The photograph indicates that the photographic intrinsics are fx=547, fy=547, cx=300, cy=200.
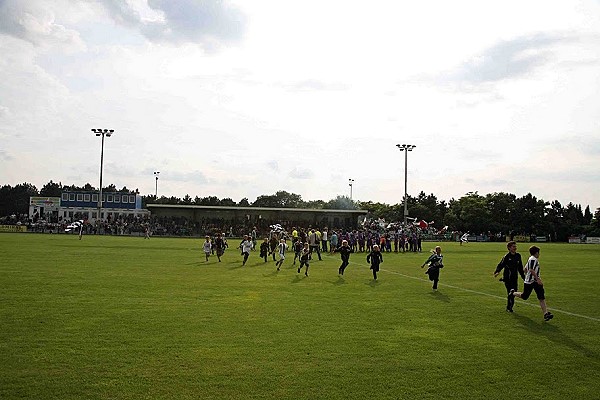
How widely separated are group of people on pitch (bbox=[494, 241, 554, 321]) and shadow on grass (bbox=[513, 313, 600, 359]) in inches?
15.3

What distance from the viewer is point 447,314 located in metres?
14.2

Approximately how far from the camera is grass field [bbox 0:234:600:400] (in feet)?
25.7

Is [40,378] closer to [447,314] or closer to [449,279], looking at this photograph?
[447,314]

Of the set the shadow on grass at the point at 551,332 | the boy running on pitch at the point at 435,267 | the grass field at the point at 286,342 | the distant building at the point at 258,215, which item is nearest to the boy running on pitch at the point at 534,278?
the shadow on grass at the point at 551,332

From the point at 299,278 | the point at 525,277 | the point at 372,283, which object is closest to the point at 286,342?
the point at 525,277

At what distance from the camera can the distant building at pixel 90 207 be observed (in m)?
104

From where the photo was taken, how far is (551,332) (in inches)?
480

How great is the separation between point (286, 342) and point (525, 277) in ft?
23.2

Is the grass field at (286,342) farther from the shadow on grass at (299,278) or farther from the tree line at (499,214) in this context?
the tree line at (499,214)

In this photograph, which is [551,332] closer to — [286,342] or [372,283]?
[286,342]

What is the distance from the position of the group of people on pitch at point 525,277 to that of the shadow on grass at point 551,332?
390 mm

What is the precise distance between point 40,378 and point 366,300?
33.7 feet

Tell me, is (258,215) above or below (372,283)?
above

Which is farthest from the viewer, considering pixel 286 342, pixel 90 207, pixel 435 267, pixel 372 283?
pixel 90 207
